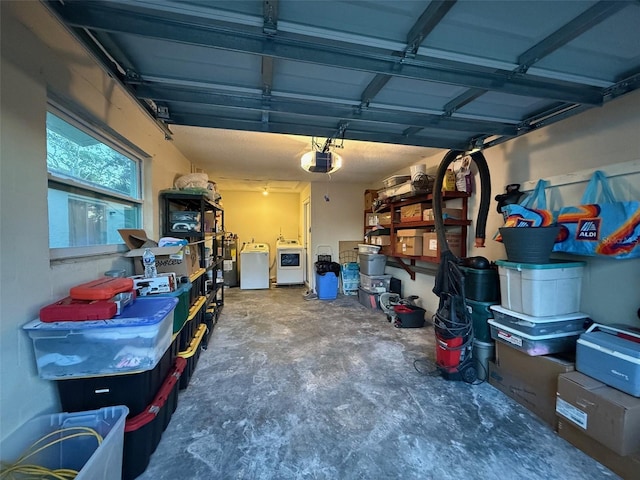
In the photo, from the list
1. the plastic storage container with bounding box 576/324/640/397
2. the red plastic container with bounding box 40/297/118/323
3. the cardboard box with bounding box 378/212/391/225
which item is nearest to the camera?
the red plastic container with bounding box 40/297/118/323

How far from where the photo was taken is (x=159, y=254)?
1976 mm

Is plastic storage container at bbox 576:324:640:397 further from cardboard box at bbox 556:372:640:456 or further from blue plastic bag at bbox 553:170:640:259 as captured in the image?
blue plastic bag at bbox 553:170:640:259

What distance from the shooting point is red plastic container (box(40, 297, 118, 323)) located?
3.79 feet

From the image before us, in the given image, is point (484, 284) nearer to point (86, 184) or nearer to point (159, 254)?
point (159, 254)

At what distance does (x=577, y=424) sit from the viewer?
1489 millimetres

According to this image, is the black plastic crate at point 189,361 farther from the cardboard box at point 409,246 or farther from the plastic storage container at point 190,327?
the cardboard box at point 409,246

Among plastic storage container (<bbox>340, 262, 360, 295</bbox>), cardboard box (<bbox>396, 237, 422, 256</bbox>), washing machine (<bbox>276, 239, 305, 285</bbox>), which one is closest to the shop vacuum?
cardboard box (<bbox>396, 237, 422, 256</bbox>)

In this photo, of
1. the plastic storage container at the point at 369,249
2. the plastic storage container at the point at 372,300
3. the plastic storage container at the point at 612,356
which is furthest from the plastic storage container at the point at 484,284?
the plastic storage container at the point at 369,249

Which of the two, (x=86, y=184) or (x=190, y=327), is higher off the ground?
(x=86, y=184)

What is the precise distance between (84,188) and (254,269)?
14.5 feet

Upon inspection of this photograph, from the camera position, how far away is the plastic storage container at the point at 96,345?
45.6 inches

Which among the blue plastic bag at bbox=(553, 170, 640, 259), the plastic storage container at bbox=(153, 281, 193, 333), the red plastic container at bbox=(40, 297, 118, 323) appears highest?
the blue plastic bag at bbox=(553, 170, 640, 259)

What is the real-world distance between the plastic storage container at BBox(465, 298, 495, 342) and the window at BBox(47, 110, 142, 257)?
2.94 metres

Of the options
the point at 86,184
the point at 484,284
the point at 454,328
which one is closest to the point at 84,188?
the point at 86,184
